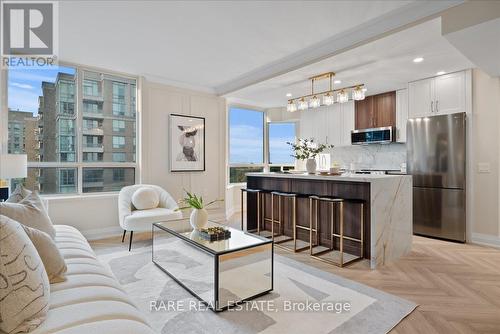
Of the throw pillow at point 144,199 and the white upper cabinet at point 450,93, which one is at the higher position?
the white upper cabinet at point 450,93

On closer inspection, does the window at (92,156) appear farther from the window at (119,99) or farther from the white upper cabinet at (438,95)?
the white upper cabinet at (438,95)

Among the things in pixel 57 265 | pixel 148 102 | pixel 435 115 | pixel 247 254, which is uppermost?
pixel 148 102

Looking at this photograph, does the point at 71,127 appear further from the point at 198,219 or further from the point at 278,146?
the point at 278,146

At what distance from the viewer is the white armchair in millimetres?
3619

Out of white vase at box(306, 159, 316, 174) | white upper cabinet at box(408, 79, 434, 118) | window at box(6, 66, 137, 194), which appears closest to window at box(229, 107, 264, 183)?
window at box(6, 66, 137, 194)

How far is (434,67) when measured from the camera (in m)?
4.03

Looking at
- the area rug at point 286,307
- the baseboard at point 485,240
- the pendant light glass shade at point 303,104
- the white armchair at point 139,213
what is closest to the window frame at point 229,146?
the pendant light glass shade at point 303,104

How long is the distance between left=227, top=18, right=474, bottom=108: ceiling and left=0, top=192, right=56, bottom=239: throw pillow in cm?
344

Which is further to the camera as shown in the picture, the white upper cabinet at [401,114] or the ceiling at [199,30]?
the white upper cabinet at [401,114]

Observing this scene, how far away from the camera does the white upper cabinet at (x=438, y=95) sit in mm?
4203

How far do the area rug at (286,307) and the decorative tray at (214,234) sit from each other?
0.35 meters

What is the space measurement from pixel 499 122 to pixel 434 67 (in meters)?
1.19

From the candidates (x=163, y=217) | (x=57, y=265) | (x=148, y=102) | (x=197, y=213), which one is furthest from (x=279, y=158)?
(x=57, y=265)

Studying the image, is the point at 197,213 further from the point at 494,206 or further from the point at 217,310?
the point at 494,206
